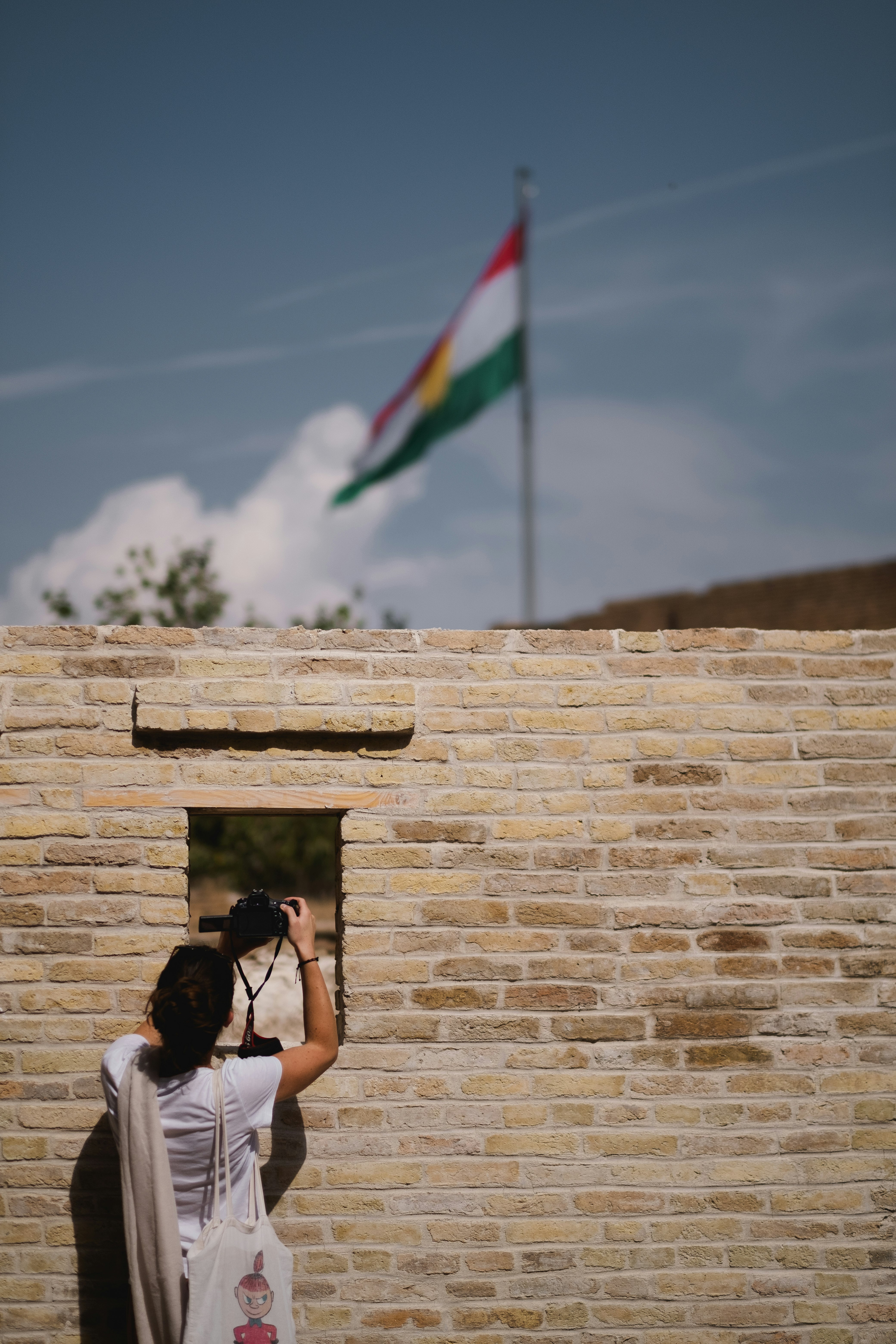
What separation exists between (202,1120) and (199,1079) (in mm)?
104

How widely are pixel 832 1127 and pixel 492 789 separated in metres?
1.74

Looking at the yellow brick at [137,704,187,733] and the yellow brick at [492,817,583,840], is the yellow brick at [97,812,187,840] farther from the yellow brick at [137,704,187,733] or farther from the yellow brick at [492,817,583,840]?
the yellow brick at [492,817,583,840]

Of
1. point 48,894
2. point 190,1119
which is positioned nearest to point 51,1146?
point 48,894

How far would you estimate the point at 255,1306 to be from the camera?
2943 millimetres

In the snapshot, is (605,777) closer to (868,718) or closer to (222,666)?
(868,718)

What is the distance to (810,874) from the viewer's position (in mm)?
4113

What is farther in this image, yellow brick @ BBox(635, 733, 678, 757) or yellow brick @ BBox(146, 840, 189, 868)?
yellow brick @ BBox(635, 733, 678, 757)

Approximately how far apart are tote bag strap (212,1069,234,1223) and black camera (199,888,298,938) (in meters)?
0.42

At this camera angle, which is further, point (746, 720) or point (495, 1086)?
point (746, 720)

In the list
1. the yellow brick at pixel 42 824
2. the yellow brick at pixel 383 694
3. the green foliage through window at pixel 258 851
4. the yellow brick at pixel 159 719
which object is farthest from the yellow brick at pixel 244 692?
the green foliage through window at pixel 258 851

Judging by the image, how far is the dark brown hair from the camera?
281 centimetres

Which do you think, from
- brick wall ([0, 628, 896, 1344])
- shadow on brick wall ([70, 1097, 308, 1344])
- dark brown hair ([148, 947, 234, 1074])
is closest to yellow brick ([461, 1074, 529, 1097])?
brick wall ([0, 628, 896, 1344])

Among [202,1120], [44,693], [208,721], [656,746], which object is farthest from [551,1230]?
[44,693]

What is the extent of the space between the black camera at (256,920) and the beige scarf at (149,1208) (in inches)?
16.8
